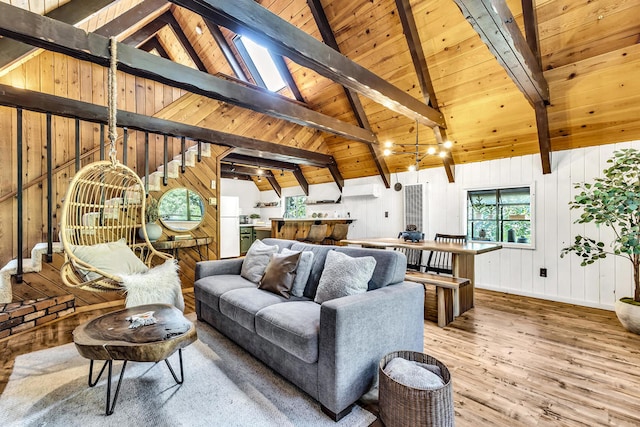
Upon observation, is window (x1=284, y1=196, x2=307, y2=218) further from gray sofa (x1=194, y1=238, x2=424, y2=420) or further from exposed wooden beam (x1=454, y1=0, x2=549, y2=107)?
exposed wooden beam (x1=454, y1=0, x2=549, y2=107)

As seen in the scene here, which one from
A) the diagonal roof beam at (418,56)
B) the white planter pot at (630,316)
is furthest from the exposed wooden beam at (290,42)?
the white planter pot at (630,316)

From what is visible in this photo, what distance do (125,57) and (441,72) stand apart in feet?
→ 12.2

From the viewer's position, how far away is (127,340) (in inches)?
59.8

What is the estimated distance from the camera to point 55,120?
433 centimetres

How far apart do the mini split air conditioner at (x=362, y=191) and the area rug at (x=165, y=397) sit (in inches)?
175

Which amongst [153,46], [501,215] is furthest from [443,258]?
[153,46]

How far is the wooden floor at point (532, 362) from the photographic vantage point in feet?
5.48

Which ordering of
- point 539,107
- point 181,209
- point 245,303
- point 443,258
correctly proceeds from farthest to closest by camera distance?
point 181,209, point 443,258, point 539,107, point 245,303

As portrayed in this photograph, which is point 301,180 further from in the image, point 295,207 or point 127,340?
point 127,340

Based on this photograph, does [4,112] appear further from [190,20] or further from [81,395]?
[81,395]

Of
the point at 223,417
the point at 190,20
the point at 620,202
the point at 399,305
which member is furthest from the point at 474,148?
the point at 190,20

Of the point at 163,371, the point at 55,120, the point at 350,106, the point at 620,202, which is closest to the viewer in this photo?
the point at 163,371

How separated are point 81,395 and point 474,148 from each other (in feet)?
17.5

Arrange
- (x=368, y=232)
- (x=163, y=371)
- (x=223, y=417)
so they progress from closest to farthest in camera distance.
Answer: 1. (x=223, y=417)
2. (x=163, y=371)
3. (x=368, y=232)
